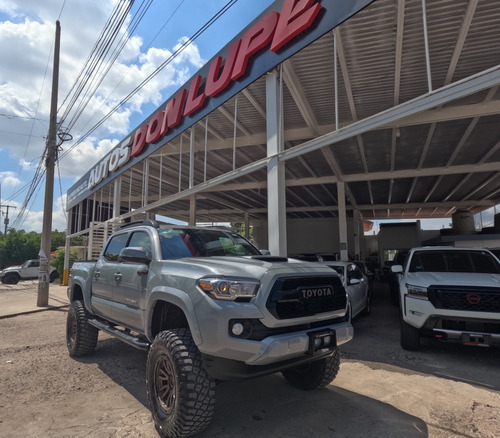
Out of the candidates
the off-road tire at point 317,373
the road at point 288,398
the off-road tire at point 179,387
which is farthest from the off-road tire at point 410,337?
the off-road tire at point 179,387

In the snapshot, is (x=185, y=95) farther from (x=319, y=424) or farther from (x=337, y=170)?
(x=319, y=424)

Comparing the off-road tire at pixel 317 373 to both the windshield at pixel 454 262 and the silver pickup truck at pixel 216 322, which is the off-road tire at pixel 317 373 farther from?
the windshield at pixel 454 262

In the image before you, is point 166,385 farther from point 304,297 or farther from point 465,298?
point 465,298

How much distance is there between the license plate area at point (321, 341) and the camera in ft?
9.77

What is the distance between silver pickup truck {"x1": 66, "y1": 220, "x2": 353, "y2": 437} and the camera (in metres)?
2.80

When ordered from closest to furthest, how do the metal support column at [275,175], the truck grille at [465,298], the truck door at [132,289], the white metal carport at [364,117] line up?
the truck door at [132,289]
the truck grille at [465,298]
the white metal carport at [364,117]
the metal support column at [275,175]

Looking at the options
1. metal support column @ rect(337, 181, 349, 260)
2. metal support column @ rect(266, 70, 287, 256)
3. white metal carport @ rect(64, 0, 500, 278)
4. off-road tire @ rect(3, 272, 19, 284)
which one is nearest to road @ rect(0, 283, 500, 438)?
metal support column @ rect(266, 70, 287, 256)

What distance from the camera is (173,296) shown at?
325 centimetres

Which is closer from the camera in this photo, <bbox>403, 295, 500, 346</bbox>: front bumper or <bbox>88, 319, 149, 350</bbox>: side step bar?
<bbox>88, 319, 149, 350</bbox>: side step bar

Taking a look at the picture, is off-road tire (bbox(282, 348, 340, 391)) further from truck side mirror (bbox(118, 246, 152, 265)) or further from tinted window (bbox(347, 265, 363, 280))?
tinted window (bbox(347, 265, 363, 280))

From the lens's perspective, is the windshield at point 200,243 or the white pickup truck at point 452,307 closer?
the windshield at point 200,243

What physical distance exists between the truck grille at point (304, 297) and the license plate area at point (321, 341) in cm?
19

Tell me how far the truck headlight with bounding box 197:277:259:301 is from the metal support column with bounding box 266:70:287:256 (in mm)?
4227

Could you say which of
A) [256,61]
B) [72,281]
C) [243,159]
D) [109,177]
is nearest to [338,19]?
[256,61]
